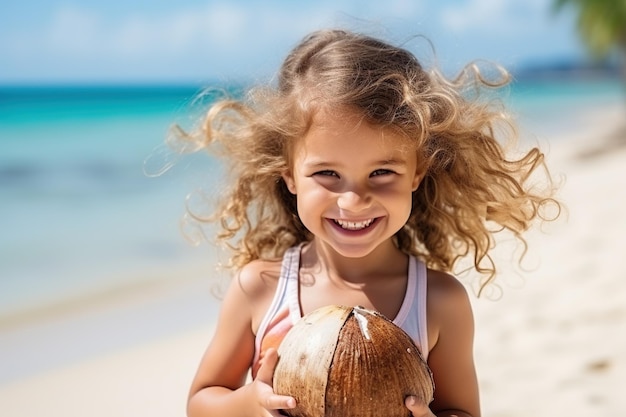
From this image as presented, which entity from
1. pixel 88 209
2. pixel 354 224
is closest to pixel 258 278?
pixel 354 224

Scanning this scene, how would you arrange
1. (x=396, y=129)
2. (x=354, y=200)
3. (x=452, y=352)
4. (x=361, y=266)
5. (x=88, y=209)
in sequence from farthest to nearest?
(x=88, y=209) < (x=361, y=266) < (x=452, y=352) < (x=396, y=129) < (x=354, y=200)

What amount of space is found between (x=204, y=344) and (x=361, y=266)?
10.3ft

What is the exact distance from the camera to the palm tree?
82.9ft

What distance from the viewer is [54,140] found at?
797 inches

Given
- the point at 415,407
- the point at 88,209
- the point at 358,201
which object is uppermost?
the point at 88,209

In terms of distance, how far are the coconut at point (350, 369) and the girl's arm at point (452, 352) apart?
57 centimetres

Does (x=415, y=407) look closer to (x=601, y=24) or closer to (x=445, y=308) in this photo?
(x=445, y=308)

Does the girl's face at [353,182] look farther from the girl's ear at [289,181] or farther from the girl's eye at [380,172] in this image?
the girl's ear at [289,181]

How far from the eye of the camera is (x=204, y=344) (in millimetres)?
5801

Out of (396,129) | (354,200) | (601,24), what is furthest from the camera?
(601,24)

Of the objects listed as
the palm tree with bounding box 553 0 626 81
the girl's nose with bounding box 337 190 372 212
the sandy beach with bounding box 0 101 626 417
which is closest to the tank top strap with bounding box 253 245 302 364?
the girl's nose with bounding box 337 190 372 212

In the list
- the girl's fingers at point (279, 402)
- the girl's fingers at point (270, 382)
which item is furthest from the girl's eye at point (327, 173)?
the girl's fingers at point (279, 402)

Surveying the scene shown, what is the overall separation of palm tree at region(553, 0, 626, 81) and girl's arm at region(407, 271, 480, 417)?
2420 centimetres

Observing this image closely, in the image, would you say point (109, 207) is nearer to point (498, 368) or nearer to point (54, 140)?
point (498, 368)
